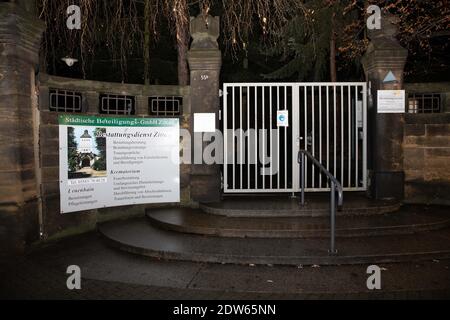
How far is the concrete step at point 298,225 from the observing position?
6184mm

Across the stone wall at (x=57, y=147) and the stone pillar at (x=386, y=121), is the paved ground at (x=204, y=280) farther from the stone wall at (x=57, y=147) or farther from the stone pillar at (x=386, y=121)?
the stone pillar at (x=386, y=121)

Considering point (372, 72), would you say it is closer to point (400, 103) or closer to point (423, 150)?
point (400, 103)

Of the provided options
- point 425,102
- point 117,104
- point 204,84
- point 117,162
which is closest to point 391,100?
point 425,102

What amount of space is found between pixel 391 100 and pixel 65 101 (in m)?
6.25

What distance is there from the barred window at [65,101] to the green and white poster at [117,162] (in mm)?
158

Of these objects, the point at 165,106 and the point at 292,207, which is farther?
the point at 165,106

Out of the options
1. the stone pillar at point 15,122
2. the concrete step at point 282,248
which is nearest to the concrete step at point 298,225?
the concrete step at point 282,248

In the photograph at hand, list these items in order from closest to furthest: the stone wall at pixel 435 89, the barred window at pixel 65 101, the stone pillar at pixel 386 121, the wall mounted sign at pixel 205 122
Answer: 1. the barred window at pixel 65 101
2. the wall mounted sign at pixel 205 122
3. the stone pillar at pixel 386 121
4. the stone wall at pixel 435 89

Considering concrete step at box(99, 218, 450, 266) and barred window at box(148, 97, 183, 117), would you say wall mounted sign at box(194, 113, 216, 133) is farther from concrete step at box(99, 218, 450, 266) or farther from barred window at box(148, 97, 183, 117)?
concrete step at box(99, 218, 450, 266)

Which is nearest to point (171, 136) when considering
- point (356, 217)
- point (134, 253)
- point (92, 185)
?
point (92, 185)

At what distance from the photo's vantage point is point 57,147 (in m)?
6.69

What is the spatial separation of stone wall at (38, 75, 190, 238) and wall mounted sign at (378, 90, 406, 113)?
3927mm

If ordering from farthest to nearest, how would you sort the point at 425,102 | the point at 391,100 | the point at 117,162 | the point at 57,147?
the point at 425,102 < the point at 391,100 < the point at 117,162 < the point at 57,147

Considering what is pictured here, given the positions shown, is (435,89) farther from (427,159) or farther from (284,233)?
(284,233)
